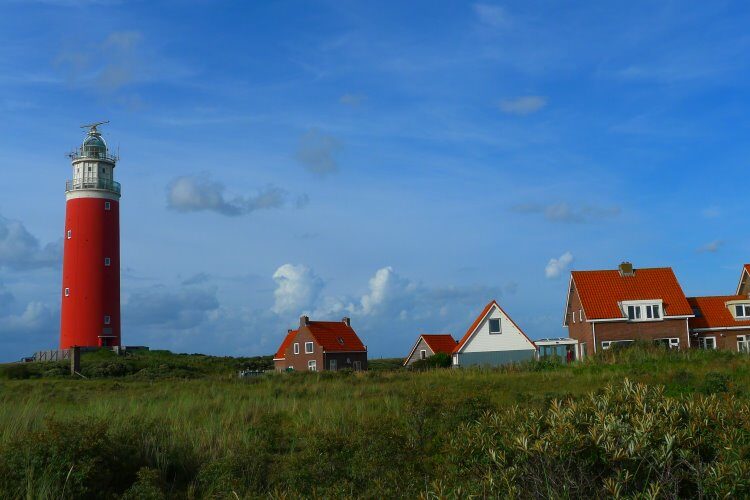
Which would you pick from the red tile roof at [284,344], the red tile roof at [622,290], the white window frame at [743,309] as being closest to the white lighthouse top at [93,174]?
the red tile roof at [284,344]

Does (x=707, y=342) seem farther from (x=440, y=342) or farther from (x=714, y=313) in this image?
(x=440, y=342)

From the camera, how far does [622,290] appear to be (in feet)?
141

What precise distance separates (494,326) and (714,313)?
46.9 ft

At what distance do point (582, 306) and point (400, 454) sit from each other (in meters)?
36.1

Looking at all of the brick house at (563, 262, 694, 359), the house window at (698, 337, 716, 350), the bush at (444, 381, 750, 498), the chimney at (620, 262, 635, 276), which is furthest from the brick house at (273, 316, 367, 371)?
the bush at (444, 381, 750, 498)

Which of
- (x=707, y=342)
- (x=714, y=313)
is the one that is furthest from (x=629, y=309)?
(x=714, y=313)

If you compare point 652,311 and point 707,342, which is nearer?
point 652,311

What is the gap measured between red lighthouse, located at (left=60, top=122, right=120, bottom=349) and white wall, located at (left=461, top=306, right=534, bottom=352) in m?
23.4

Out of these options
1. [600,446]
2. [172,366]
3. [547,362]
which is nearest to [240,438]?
[600,446]

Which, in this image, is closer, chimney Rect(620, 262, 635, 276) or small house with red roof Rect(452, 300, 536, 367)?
small house with red roof Rect(452, 300, 536, 367)

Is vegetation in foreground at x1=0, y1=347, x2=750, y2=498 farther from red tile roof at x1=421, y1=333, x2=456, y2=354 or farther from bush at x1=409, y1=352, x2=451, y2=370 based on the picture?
red tile roof at x1=421, y1=333, x2=456, y2=354

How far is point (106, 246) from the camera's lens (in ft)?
152

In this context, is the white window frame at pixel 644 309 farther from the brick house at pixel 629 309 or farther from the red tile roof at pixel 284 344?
the red tile roof at pixel 284 344

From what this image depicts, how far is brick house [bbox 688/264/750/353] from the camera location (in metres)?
43.2
